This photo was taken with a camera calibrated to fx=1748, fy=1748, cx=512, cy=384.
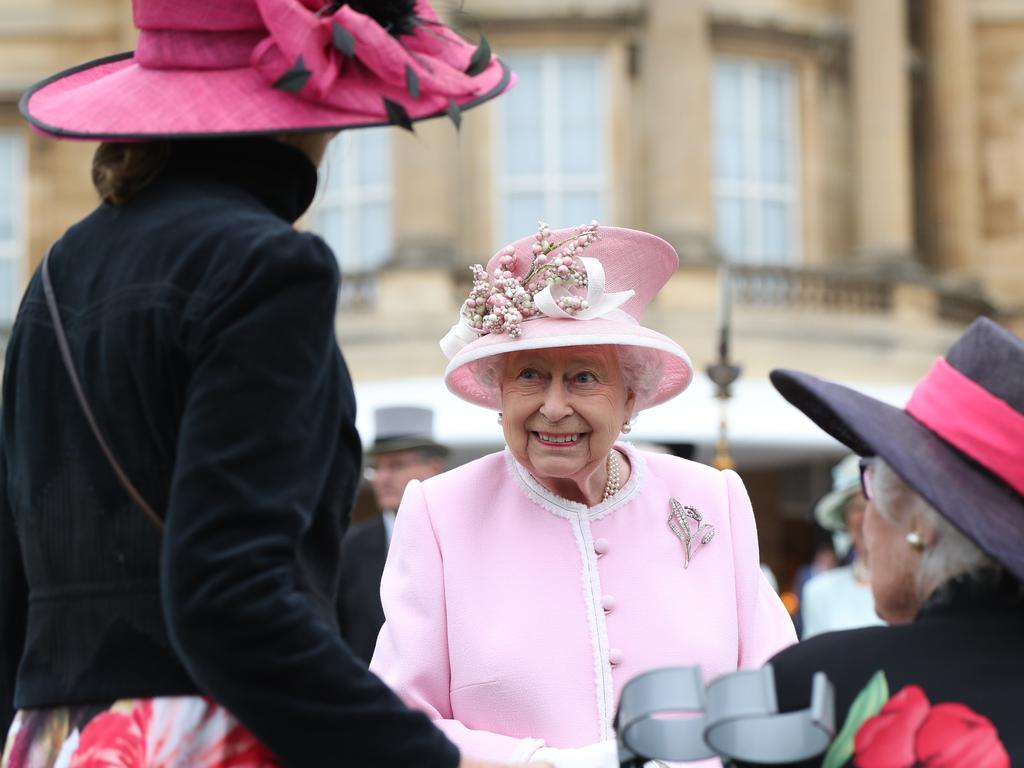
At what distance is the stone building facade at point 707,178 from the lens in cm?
1973

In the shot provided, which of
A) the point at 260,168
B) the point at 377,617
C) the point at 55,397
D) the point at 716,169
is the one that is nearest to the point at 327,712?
the point at 55,397

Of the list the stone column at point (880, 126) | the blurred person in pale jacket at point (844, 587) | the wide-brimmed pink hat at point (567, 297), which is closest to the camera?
the wide-brimmed pink hat at point (567, 297)

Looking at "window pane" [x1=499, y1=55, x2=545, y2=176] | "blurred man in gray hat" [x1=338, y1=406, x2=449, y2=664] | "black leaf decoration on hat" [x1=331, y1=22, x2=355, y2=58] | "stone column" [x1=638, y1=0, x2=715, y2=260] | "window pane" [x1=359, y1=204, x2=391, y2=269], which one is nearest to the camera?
"black leaf decoration on hat" [x1=331, y1=22, x2=355, y2=58]

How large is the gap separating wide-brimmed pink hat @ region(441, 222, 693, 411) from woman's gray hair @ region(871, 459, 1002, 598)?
3.62ft

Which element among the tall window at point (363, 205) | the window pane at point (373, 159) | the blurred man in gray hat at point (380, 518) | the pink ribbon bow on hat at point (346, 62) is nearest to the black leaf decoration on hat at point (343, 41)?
the pink ribbon bow on hat at point (346, 62)

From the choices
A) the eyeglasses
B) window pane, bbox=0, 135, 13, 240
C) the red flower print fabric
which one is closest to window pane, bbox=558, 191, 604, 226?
window pane, bbox=0, 135, 13, 240

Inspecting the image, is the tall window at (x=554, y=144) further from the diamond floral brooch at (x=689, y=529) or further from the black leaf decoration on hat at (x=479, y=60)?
the black leaf decoration on hat at (x=479, y=60)

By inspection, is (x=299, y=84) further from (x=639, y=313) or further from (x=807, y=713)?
(x=639, y=313)

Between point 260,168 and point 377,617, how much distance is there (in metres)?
4.43

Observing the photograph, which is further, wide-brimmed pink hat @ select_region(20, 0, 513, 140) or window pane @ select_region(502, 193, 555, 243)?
window pane @ select_region(502, 193, 555, 243)

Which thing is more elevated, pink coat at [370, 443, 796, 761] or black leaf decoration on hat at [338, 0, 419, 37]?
black leaf decoration on hat at [338, 0, 419, 37]

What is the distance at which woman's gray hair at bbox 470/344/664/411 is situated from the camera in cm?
377

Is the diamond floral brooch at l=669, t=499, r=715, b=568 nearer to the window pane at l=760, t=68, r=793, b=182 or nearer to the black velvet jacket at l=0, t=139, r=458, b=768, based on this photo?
the black velvet jacket at l=0, t=139, r=458, b=768

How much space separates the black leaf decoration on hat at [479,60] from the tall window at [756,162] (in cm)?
1870
